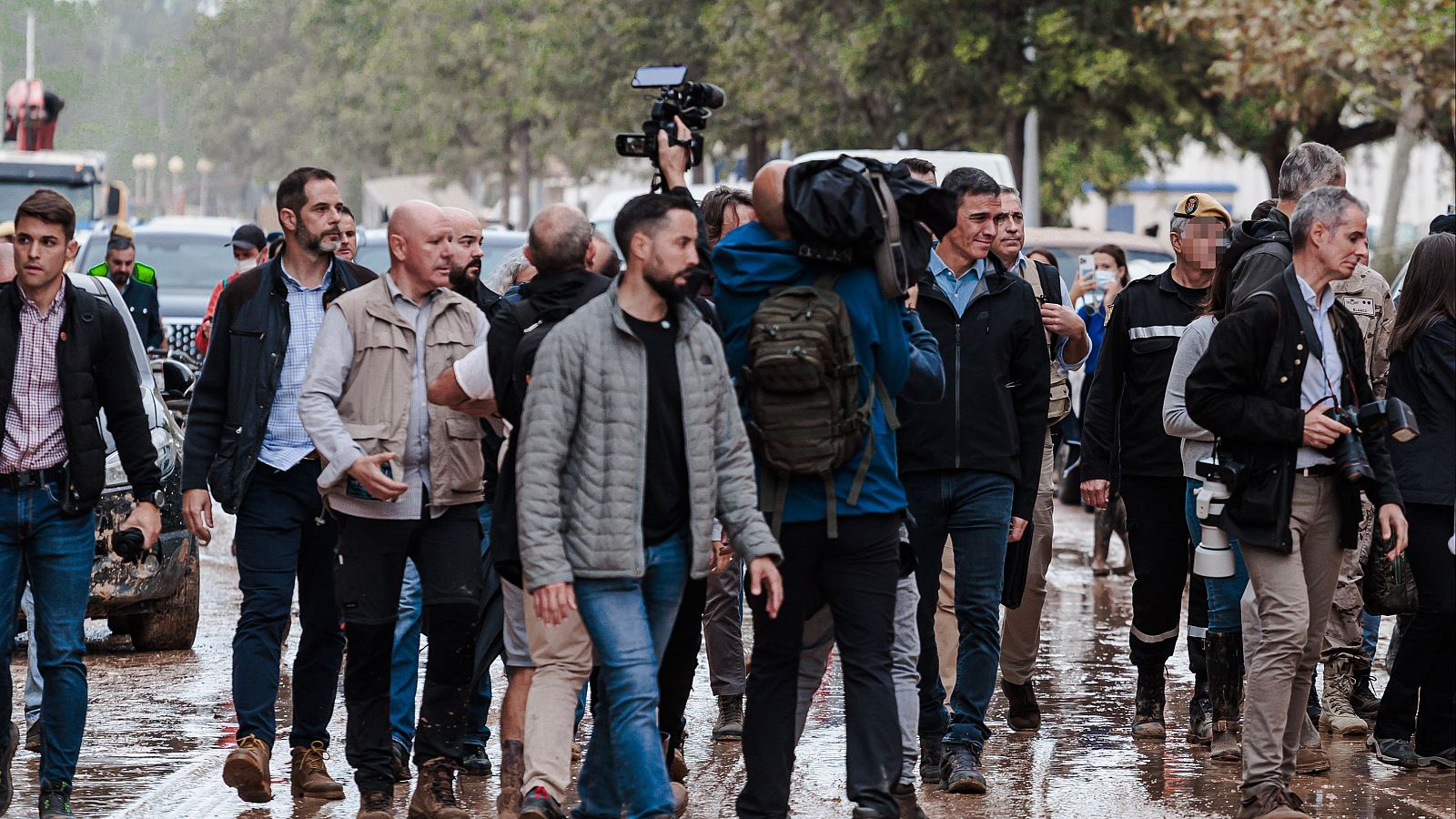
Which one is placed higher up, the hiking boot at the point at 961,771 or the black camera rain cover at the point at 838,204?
the black camera rain cover at the point at 838,204

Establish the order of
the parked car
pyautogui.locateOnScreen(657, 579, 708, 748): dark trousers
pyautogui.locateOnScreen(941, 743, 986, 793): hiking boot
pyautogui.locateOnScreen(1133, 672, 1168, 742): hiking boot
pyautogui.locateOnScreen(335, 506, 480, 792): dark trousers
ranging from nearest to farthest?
pyautogui.locateOnScreen(657, 579, 708, 748): dark trousers < pyautogui.locateOnScreen(335, 506, 480, 792): dark trousers < pyautogui.locateOnScreen(941, 743, 986, 793): hiking boot < pyautogui.locateOnScreen(1133, 672, 1168, 742): hiking boot < the parked car

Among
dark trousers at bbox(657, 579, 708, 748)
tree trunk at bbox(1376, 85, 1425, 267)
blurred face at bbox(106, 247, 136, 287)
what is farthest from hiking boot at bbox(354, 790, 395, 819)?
tree trunk at bbox(1376, 85, 1425, 267)

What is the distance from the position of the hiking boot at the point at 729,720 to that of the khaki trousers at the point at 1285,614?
2138mm

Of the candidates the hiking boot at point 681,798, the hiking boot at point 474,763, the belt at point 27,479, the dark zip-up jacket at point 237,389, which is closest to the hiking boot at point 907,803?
the hiking boot at point 681,798

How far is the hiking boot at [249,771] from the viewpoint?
6.78m

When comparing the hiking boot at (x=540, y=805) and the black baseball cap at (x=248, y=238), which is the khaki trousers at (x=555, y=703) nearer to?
the hiking boot at (x=540, y=805)

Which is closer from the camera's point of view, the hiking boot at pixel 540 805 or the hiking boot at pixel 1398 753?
the hiking boot at pixel 540 805

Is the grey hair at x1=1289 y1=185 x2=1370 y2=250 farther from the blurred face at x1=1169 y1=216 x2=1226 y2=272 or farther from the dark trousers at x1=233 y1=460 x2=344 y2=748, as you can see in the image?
the dark trousers at x1=233 y1=460 x2=344 y2=748

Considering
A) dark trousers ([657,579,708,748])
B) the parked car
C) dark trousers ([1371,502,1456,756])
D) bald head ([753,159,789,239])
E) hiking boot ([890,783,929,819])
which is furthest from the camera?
the parked car

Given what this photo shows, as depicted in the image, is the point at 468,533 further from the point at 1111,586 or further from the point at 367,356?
the point at 1111,586

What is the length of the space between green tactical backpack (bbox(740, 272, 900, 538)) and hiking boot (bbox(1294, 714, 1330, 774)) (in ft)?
7.98

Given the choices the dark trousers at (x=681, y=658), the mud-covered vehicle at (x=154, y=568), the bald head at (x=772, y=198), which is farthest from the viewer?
the mud-covered vehicle at (x=154, y=568)

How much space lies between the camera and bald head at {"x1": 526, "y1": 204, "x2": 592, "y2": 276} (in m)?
6.64

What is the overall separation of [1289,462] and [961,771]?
1.50m
